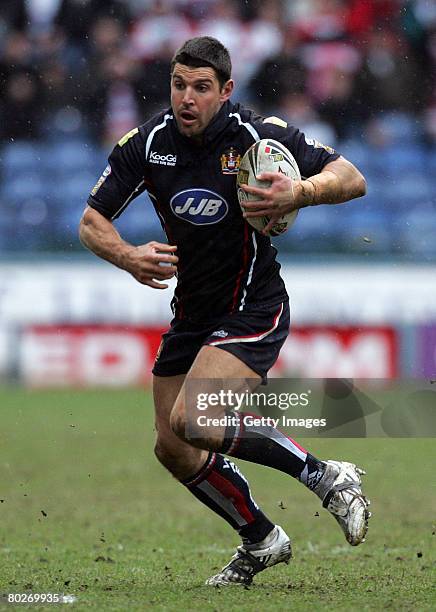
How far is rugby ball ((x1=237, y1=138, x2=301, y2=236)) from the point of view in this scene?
5.32 metres

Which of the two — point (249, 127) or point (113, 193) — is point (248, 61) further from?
point (113, 193)

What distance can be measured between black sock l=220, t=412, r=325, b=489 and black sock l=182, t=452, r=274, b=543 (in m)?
0.38

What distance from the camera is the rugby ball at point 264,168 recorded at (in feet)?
17.4

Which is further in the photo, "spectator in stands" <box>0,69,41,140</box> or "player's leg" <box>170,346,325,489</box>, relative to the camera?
"spectator in stands" <box>0,69,41,140</box>

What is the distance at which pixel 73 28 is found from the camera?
54.6ft

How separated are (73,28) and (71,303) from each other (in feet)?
15.1

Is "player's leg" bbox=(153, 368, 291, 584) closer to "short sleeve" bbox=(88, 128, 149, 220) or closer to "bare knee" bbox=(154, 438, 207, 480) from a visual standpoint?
"bare knee" bbox=(154, 438, 207, 480)

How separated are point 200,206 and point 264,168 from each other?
1.33 ft

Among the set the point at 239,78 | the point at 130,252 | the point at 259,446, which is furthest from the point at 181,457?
the point at 239,78

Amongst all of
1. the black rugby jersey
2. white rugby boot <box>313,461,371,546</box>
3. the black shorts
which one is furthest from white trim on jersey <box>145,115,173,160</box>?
white rugby boot <box>313,461,371,546</box>

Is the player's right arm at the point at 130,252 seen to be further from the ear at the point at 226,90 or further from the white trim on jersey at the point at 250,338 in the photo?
the ear at the point at 226,90

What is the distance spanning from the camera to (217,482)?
5.85m

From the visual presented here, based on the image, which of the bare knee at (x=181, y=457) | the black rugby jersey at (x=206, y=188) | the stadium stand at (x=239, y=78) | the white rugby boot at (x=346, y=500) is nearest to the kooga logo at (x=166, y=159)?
the black rugby jersey at (x=206, y=188)

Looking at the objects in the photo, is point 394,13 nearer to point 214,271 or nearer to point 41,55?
point 41,55
